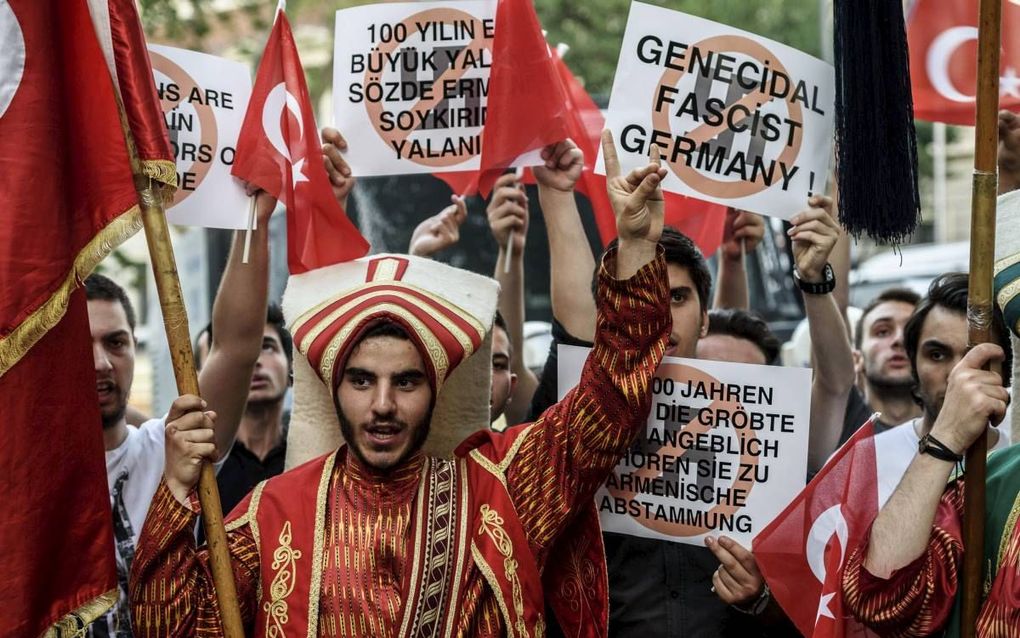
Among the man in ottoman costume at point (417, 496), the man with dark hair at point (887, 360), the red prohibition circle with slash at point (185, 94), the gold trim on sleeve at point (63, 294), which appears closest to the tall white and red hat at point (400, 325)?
the man in ottoman costume at point (417, 496)

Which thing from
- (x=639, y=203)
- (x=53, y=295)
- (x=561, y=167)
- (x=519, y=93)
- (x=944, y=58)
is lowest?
(x=53, y=295)

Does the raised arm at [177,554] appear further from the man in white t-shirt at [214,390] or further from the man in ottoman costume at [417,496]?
the man in white t-shirt at [214,390]

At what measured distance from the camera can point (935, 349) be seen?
14.8 ft

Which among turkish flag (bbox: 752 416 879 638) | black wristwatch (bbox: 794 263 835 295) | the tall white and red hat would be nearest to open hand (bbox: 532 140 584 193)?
the tall white and red hat

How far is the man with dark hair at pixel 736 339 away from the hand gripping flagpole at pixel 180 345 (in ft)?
5.85

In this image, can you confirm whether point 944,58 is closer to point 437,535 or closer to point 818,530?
point 818,530

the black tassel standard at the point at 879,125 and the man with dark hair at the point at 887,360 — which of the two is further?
the man with dark hair at the point at 887,360

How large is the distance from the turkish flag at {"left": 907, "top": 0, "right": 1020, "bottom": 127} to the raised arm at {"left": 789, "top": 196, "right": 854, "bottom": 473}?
579 mm

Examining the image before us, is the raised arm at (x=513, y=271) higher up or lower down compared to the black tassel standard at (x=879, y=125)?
lower down

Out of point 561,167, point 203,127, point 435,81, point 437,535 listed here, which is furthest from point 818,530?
point 203,127

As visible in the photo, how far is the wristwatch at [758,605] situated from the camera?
12.9 feet

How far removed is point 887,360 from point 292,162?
2671mm

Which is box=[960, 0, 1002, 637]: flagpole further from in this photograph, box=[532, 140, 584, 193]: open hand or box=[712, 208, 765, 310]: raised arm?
box=[712, 208, 765, 310]: raised arm

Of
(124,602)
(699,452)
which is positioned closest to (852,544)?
(699,452)
